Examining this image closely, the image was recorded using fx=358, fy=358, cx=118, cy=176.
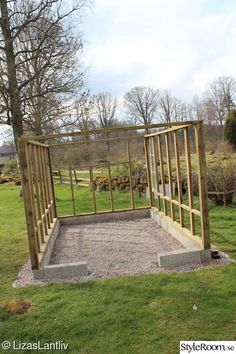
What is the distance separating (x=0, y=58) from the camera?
11.4m

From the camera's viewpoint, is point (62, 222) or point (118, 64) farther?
point (118, 64)

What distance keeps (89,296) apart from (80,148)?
41.1ft

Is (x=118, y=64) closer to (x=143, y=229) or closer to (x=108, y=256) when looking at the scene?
(x=143, y=229)

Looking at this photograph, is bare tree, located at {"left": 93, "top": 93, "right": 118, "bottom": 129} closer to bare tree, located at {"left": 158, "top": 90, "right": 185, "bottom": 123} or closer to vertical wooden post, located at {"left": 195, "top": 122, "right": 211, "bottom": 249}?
bare tree, located at {"left": 158, "top": 90, "right": 185, "bottom": 123}

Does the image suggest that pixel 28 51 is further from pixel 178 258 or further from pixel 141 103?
pixel 141 103

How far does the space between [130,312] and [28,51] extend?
9.89 metres

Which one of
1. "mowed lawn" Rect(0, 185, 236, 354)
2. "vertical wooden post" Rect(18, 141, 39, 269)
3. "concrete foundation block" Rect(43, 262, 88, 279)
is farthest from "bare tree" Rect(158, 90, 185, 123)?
"mowed lawn" Rect(0, 185, 236, 354)

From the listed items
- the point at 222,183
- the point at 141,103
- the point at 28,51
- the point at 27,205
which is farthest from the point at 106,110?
the point at 27,205

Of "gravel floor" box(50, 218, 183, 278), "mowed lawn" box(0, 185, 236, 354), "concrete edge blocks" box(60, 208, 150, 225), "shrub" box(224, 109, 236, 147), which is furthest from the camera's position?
"shrub" box(224, 109, 236, 147)

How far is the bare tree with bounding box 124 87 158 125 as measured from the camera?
136ft

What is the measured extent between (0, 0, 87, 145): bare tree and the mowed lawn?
7.57 meters

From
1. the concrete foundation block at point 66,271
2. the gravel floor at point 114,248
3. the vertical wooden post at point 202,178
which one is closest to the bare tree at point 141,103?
the gravel floor at point 114,248

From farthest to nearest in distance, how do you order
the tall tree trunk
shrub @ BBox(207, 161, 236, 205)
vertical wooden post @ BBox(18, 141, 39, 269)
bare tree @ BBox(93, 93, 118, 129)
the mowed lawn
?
bare tree @ BBox(93, 93, 118, 129) < the tall tree trunk < shrub @ BBox(207, 161, 236, 205) < vertical wooden post @ BBox(18, 141, 39, 269) < the mowed lawn

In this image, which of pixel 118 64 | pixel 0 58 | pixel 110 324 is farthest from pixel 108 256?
pixel 0 58
